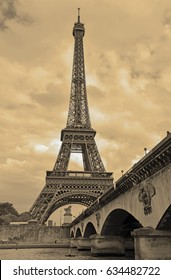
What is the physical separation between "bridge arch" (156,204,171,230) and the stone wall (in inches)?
2696

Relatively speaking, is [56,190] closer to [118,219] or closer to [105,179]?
[105,179]

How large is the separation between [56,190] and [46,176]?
4.53m

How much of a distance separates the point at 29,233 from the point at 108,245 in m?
51.9

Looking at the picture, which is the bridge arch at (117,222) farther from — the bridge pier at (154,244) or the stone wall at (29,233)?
the stone wall at (29,233)

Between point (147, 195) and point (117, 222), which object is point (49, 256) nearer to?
point (117, 222)

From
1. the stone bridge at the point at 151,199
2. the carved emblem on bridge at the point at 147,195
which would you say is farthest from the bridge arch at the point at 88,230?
the carved emblem on bridge at the point at 147,195

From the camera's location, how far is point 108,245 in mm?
35562

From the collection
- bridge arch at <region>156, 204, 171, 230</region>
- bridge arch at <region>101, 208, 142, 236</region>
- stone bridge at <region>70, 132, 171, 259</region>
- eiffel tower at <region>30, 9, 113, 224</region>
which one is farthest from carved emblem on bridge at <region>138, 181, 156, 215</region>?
eiffel tower at <region>30, 9, 113, 224</region>

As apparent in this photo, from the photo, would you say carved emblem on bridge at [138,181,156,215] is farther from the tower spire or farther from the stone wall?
the tower spire

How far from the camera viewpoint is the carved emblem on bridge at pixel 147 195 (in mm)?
17727

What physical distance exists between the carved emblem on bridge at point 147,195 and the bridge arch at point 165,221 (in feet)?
3.62

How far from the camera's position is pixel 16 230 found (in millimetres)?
84938

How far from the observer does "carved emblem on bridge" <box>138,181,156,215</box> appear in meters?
17.7
